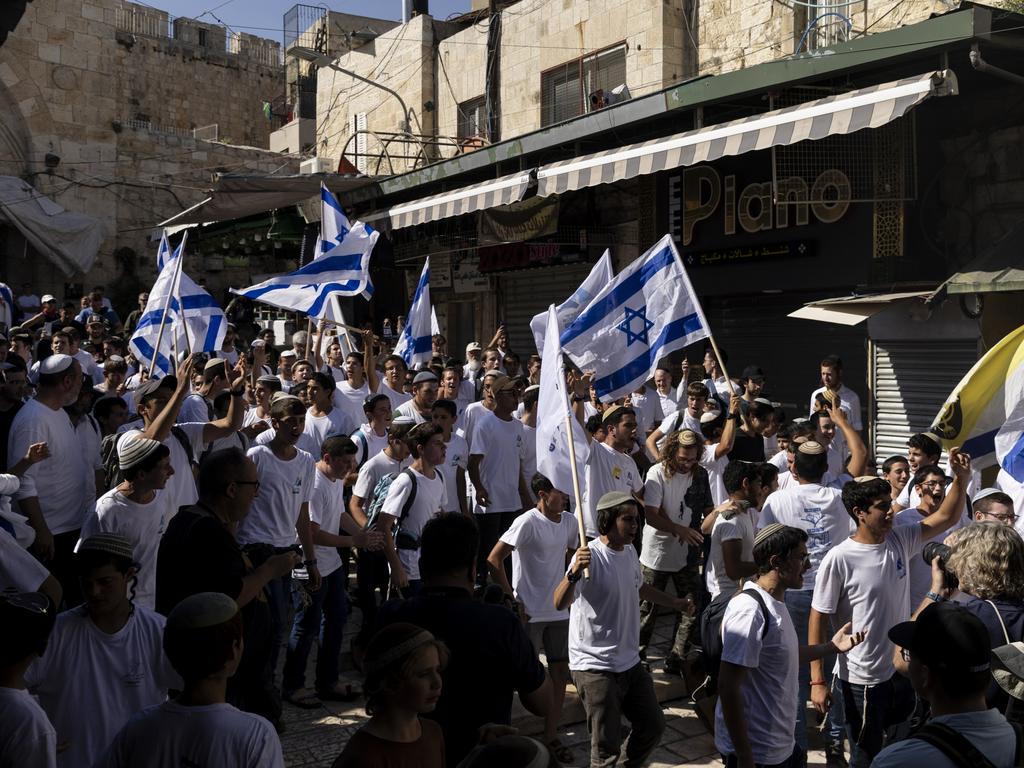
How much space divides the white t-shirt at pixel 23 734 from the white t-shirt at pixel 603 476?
4.16 metres

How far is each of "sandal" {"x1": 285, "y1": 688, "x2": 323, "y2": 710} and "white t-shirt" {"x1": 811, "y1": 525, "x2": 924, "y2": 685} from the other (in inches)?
119

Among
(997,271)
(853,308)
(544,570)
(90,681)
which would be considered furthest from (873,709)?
(853,308)

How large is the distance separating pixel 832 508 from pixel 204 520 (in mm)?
3534

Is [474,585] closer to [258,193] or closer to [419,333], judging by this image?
[419,333]

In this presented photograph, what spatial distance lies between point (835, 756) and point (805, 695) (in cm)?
37

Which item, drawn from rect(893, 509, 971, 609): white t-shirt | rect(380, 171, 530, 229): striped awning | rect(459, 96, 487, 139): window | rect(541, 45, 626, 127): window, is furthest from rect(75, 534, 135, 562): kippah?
rect(459, 96, 487, 139): window

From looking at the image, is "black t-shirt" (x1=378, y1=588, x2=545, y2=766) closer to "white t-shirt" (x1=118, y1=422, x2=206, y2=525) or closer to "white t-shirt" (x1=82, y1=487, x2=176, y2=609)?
"white t-shirt" (x1=82, y1=487, x2=176, y2=609)

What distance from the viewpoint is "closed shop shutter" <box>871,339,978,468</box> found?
10.6 m

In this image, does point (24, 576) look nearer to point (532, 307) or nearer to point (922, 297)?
point (922, 297)

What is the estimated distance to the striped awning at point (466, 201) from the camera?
41.7 ft

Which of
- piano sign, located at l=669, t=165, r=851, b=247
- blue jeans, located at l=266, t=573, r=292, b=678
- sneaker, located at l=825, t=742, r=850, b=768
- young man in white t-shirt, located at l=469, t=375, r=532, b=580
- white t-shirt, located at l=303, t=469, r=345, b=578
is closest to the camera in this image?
sneaker, located at l=825, t=742, r=850, b=768

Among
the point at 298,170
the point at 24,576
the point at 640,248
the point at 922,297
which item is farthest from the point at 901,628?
the point at 298,170

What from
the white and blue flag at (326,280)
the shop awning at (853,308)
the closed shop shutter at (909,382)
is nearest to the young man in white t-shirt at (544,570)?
the white and blue flag at (326,280)

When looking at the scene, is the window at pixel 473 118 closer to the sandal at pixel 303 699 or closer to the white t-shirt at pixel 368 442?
the white t-shirt at pixel 368 442
